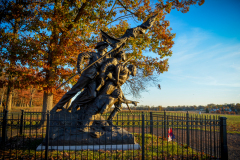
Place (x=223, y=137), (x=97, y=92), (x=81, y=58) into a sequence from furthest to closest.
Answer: (x=97, y=92) < (x=81, y=58) < (x=223, y=137)

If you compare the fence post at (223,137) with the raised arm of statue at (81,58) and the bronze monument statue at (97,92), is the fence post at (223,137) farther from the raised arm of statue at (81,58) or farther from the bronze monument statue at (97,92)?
the raised arm of statue at (81,58)

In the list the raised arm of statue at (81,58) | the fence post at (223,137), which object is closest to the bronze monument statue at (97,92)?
the raised arm of statue at (81,58)

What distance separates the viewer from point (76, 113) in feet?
21.6

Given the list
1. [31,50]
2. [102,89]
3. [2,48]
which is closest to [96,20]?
[31,50]

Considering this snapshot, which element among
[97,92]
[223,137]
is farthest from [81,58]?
[223,137]

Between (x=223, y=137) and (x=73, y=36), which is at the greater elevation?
(x=73, y=36)

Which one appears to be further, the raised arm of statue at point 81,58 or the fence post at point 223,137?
the raised arm of statue at point 81,58

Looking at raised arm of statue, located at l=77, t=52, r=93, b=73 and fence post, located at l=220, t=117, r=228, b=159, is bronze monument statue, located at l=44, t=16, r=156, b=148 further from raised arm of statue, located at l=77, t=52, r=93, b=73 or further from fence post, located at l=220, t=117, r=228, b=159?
fence post, located at l=220, t=117, r=228, b=159

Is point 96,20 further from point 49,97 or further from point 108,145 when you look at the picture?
point 108,145

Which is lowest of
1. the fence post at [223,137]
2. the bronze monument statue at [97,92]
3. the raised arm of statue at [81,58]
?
the fence post at [223,137]

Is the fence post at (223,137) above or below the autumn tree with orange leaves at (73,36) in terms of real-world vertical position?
below

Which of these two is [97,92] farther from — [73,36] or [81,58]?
[73,36]

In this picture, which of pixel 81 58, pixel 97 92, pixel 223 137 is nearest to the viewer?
pixel 223 137

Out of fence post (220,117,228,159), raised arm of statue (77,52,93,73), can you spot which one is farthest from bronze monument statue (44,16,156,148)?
fence post (220,117,228,159)
